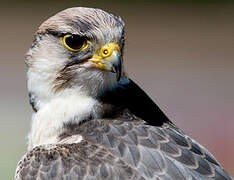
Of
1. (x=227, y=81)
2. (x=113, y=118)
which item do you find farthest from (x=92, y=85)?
(x=227, y=81)

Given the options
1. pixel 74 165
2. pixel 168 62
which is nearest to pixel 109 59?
pixel 74 165

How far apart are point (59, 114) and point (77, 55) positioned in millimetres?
385

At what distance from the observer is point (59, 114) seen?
4.23m

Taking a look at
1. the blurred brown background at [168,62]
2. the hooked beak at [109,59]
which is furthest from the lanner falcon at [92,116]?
the blurred brown background at [168,62]

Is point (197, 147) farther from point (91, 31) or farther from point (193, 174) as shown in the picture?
point (91, 31)

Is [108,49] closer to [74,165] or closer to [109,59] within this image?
[109,59]

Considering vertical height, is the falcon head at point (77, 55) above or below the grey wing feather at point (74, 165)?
above

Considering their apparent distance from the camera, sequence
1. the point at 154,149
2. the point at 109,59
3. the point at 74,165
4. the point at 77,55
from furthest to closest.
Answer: the point at 77,55 → the point at 109,59 → the point at 154,149 → the point at 74,165

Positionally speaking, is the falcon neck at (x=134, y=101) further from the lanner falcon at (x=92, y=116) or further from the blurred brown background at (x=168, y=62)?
the blurred brown background at (x=168, y=62)

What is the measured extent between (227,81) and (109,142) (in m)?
7.20

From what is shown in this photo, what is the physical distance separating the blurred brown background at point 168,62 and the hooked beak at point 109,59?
4.03 meters

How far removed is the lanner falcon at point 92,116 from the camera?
12.2 ft

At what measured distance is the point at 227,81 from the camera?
10828mm

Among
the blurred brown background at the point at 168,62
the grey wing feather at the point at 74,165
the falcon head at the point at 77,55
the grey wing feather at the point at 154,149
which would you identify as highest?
the falcon head at the point at 77,55
